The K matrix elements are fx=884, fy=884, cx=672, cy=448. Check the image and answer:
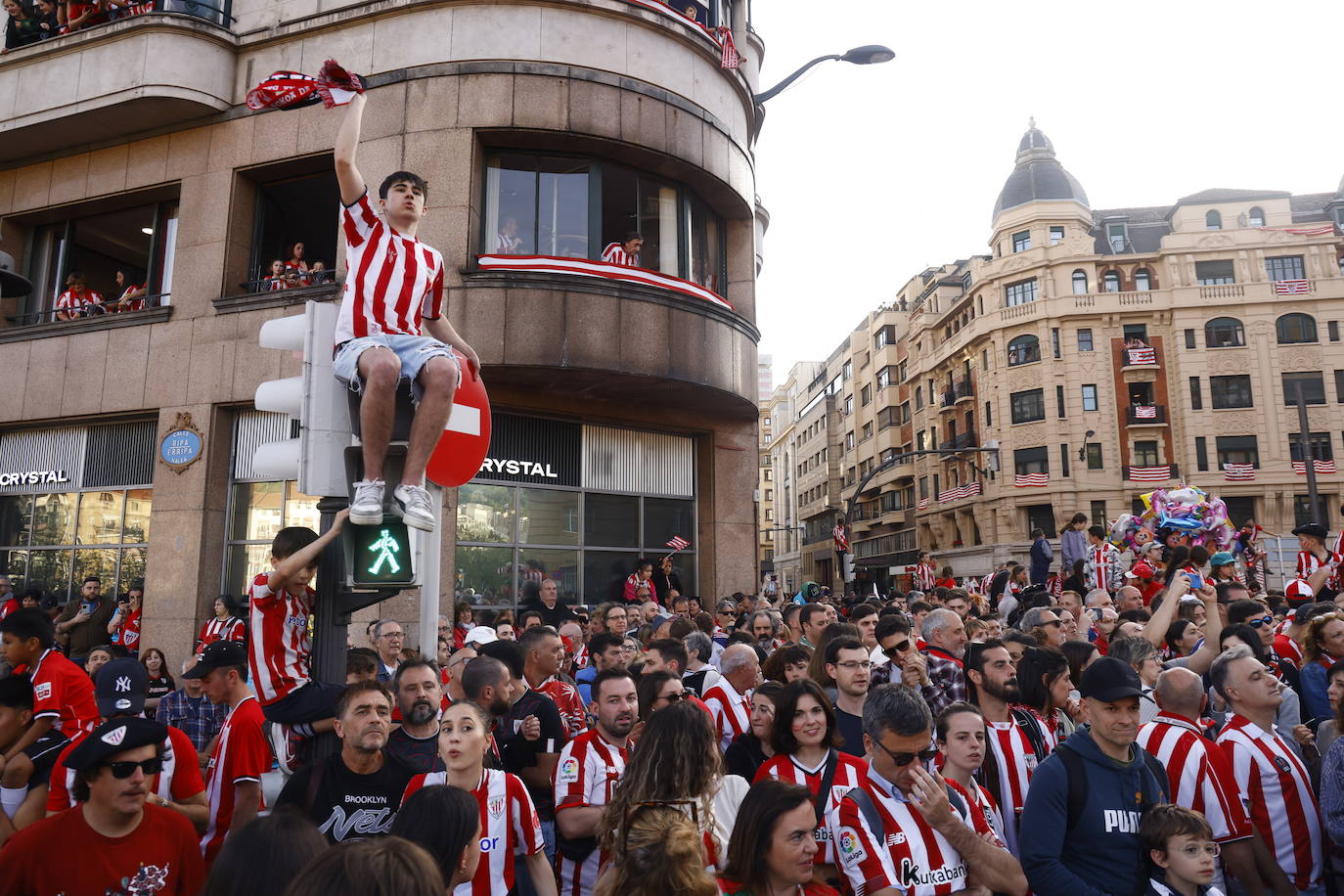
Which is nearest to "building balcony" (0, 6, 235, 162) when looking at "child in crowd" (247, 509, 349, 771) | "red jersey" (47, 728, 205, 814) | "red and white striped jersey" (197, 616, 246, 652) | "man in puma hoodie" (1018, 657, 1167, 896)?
"red and white striped jersey" (197, 616, 246, 652)

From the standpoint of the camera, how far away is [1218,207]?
53000 mm

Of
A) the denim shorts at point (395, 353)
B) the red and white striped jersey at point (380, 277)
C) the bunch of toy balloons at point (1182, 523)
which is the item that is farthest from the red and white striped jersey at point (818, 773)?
the bunch of toy balloons at point (1182, 523)

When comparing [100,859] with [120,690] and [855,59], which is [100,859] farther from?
[855,59]

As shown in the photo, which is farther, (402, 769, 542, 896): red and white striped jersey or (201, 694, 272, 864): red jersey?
(201, 694, 272, 864): red jersey

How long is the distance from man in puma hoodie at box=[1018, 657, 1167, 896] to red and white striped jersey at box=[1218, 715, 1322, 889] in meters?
0.84

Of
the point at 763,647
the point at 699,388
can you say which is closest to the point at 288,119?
the point at 699,388

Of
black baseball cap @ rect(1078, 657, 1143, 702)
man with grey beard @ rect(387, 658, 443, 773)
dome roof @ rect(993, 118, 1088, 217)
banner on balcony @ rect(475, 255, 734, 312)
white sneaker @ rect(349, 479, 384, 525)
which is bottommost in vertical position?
man with grey beard @ rect(387, 658, 443, 773)

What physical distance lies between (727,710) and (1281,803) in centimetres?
306

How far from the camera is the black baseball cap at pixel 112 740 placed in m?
3.27

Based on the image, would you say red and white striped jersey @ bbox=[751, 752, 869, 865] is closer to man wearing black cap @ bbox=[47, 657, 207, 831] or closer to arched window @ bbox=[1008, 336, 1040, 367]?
man wearing black cap @ bbox=[47, 657, 207, 831]

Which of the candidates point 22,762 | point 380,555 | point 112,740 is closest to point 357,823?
point 112,740

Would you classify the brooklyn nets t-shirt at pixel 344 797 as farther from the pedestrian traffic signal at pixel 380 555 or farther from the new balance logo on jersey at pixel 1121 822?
the new balance logo on jersey at pixel 1121 822

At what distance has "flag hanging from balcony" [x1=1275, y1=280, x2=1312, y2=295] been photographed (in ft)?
160

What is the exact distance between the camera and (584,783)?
4.55 metres
